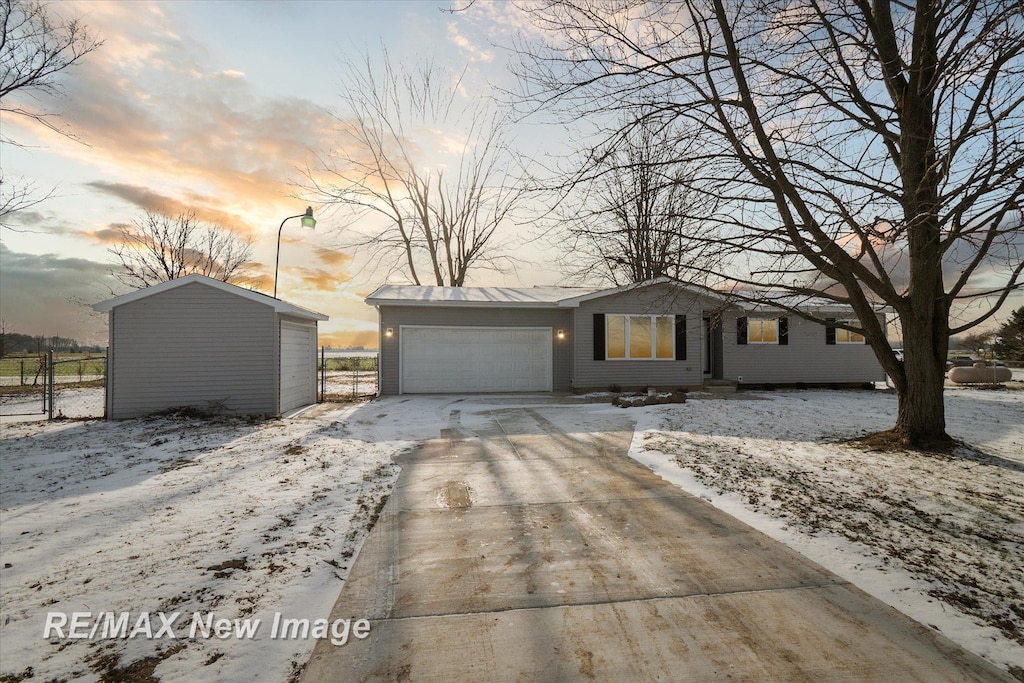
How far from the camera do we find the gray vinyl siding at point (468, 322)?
519 inches

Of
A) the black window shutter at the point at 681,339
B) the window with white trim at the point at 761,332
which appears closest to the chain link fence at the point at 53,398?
the black window shutter at the point at 681,339

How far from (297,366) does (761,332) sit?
1467cm

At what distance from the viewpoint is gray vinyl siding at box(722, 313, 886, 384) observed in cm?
1523

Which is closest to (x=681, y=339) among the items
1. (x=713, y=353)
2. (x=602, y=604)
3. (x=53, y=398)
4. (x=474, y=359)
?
(x=713, y=353)

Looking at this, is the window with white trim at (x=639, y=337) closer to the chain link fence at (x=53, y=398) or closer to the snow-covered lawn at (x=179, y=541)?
the snow-covered lawn at (x=179, y=541)

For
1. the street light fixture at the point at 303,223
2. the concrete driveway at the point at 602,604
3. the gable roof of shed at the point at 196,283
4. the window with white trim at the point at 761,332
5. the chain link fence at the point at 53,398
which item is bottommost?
the concrete driveway at the point at 602,604

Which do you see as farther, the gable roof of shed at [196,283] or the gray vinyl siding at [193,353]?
the gray vinyl siding at [193,353]

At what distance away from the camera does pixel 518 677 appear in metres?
1.97

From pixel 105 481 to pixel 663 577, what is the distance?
596 cm

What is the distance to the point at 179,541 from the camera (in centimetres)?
341

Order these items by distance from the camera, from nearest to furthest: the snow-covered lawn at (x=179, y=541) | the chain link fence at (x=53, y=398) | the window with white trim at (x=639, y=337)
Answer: the snow-covered lawn at (x=179, y=541)
the chain link fence at (x=53, y=398)
the window with white trim at (x=639, y=337)

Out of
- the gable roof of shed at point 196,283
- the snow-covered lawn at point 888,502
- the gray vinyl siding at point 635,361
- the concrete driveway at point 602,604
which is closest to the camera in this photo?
the concrete driveway at point 602,604

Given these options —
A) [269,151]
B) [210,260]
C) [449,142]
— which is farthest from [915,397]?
[210,260]

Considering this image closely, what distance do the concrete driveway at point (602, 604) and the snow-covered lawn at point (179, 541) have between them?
0.33 m
